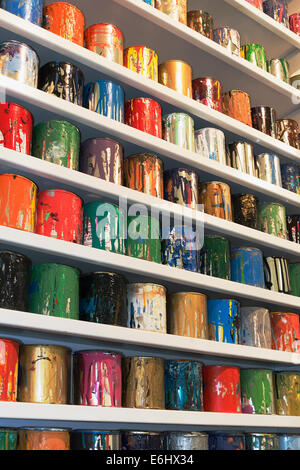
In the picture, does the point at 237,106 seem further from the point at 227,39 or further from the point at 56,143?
the point at 56,143

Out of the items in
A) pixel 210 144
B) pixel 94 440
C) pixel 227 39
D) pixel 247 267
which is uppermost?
pixel 227 39

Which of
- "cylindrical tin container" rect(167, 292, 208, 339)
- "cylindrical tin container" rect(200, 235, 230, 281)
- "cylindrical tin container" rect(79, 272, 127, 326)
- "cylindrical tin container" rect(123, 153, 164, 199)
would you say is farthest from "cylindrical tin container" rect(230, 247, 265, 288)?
"cylindrical tin container" rect(79, 272, 127, 326)

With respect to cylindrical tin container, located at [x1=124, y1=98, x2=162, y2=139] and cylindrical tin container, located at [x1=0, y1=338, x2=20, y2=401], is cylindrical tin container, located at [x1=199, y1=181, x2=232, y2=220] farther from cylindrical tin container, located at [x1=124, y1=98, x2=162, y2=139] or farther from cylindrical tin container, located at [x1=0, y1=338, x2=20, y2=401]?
cylindrical tin container, located at [x1=0, y1=338, x2=20, y2=401]

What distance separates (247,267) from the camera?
4.71ft

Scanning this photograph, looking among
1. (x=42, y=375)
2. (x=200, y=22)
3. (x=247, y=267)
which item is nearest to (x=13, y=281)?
(x=42, y=375)

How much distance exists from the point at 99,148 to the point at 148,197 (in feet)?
0.55

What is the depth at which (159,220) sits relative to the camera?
1.34 m

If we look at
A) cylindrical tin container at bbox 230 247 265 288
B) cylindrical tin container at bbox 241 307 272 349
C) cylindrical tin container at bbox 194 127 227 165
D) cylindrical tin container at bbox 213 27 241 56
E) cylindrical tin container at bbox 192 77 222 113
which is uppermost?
cylindrical tin container at bbox 213 27 241 56

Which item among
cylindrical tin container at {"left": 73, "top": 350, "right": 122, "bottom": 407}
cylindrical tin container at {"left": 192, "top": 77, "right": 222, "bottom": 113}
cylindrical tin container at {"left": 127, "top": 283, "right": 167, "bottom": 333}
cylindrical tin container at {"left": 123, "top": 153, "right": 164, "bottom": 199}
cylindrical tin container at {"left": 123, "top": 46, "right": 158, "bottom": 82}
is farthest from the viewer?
cylindrical tin container at {"left": 192, "top": 77, "right": 222, "bottom": 113}

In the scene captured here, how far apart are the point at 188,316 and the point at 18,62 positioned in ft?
2.32

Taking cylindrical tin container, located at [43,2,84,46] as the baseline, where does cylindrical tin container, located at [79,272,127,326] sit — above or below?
below

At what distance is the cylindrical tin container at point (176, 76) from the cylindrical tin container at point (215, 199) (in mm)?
266

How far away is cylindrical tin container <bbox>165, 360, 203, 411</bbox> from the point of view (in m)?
1.21

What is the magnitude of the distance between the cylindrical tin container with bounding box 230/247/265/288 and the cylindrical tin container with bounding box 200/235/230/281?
0.21ft
